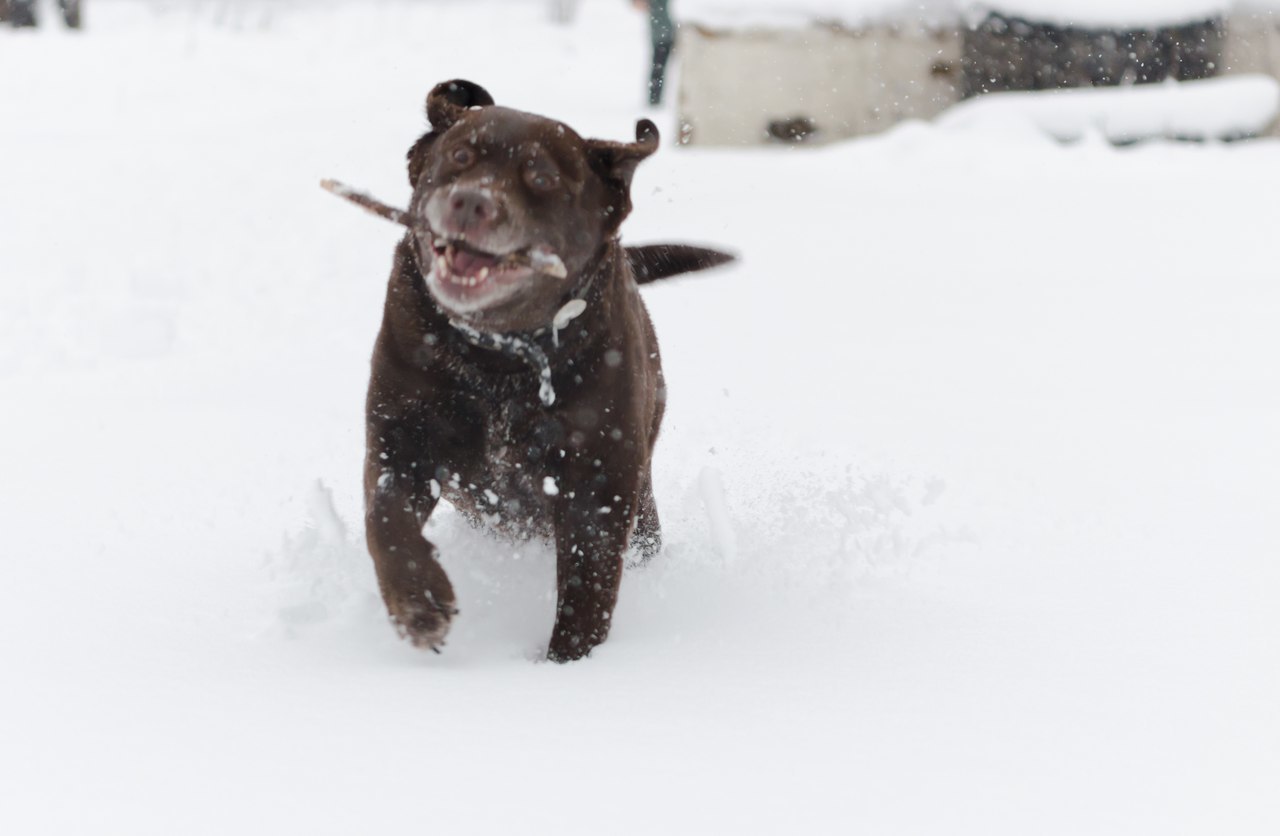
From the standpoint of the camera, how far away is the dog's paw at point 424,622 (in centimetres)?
262

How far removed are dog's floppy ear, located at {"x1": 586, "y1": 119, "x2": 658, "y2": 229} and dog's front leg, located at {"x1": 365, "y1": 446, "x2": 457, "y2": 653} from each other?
65 cm

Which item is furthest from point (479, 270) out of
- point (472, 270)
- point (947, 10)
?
point (947, 10)

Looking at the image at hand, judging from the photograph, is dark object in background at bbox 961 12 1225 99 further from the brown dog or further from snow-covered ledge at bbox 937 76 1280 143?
the brown dog

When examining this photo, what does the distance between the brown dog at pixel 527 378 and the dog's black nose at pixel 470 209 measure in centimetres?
13

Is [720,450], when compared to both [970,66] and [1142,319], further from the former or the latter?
[970,66]

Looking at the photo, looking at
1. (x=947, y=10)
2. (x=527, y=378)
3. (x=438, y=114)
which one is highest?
(x=438, y=114)

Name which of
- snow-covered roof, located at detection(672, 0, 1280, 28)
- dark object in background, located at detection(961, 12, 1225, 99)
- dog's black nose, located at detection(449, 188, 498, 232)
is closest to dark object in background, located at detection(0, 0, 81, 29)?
snow-covered roof, located at detection(672, 0, 1280, 28)

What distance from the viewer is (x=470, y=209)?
100 inches

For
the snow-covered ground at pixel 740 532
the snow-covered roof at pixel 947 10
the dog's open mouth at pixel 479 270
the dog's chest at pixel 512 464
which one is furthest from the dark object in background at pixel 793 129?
the dog's open mouth at pixel 479 270

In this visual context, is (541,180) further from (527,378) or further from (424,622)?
(424,622)

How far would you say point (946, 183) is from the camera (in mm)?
9234

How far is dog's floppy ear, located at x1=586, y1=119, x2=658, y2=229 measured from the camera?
283cm

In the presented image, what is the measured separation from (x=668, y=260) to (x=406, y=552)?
1214 mm

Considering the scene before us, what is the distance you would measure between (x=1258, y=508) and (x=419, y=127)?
29.7ft
